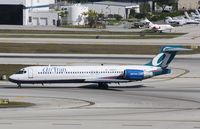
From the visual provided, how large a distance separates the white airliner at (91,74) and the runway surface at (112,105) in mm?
894

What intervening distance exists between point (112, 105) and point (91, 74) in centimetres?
1411

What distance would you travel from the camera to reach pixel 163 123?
38344 mm

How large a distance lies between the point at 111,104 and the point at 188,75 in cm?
2461

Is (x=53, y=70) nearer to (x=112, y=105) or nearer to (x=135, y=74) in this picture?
(x=135, y=74)

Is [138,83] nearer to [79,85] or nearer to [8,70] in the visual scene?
[79,85]

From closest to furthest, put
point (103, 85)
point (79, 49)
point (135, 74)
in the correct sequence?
point (135, 74), point (103, 85), point (79, 49)

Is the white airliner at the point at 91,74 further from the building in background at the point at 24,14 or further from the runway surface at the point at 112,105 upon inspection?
the building in background at the point at 24,14

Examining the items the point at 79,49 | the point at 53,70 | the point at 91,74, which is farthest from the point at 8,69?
the point at 79,49

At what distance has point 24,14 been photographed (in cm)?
18338

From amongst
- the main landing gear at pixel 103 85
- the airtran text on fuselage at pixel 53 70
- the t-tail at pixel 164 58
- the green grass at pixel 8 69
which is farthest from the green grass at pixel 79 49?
the main landing gear at pixel 103 85

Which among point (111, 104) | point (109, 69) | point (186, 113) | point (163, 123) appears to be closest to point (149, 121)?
point (163, 123)

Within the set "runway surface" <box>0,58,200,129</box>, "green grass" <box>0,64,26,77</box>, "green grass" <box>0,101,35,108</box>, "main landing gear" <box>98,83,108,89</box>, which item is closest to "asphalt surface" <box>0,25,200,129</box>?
"runway surface" <box>0,58,200,129</box>

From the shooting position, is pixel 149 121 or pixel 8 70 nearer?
pixel 149 121

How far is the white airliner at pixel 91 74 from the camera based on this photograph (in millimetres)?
62125
